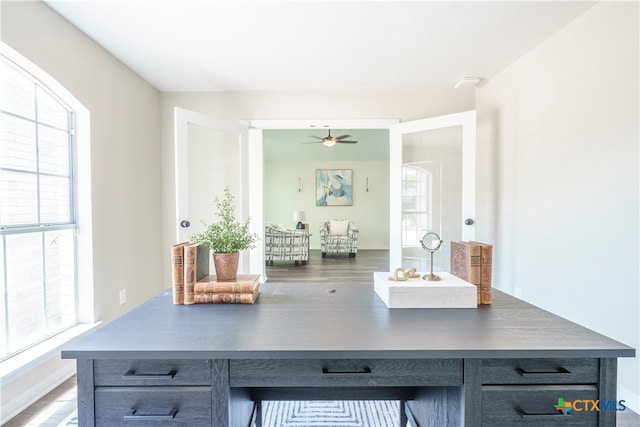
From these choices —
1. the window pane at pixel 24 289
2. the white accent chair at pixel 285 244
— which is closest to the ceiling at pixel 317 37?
the window pane at pixel 24 289

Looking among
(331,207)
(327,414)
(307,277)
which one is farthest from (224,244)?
(331,207)

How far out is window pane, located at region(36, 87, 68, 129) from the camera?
2105mm

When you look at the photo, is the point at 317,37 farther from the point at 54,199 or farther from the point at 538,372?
the point at 538,372

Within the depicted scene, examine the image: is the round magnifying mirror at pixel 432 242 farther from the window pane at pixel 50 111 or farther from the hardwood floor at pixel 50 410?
the window pane at pixel 50 111

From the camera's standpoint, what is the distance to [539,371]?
82cm

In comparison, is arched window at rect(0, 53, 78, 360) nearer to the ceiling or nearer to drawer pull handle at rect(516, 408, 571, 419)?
the ceiling

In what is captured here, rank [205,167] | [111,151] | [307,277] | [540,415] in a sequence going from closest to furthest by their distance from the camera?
[540,415], [111,151], [205,167], [307,277]

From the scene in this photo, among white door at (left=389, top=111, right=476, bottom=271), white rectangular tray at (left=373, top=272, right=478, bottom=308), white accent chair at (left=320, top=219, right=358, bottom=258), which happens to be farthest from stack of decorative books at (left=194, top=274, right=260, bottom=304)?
white accent chair at (left=320, top=219, right=358, bottom=258)

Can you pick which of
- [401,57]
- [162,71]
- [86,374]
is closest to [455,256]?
[86,374]

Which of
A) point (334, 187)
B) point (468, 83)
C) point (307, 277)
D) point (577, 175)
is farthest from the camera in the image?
point (334, 187)

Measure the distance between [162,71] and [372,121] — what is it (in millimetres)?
2183

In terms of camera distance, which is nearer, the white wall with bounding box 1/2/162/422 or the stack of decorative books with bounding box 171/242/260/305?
the stack of decorative books with bounding box 171/242/260/305

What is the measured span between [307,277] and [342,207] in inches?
133

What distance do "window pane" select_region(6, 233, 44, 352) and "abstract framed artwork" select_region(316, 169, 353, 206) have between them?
243 inches
